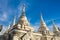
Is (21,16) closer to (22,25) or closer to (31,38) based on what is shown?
(22,25)

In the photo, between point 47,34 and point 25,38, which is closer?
point 25,38

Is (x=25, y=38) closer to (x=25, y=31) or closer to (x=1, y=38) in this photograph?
(x=25, y=31)

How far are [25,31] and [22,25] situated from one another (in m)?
1.80

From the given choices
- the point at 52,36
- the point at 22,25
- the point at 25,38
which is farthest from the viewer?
the point at 52,36

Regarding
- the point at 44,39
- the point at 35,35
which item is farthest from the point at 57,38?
the point at 35,35

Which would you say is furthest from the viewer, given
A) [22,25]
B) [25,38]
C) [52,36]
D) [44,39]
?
[52,36]

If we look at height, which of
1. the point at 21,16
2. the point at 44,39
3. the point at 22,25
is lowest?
the point at 44,39

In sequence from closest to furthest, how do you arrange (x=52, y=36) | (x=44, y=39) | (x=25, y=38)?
(x=25, y=38) < (x=44, y=39) < (x=52, y=36)

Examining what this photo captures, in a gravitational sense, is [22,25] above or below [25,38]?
above

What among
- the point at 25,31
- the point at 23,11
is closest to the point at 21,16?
the point at 23,11

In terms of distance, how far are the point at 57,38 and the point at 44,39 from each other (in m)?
4.00

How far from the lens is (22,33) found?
77.4ft

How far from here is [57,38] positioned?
2977 centimetres

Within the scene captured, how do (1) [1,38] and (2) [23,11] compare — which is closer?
(1) [1,38]
